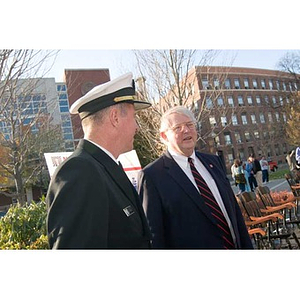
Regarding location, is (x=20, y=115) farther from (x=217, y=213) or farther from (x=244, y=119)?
(x=244, y=119)

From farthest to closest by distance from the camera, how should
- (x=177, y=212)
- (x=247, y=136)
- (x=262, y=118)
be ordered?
1. (x=247, y=136)
2. (x=262, y=118)
3. (x=177, y=212)

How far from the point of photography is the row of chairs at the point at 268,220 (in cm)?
464

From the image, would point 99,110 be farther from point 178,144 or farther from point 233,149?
point 233,149

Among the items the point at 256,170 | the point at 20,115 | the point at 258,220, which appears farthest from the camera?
the point at 256,170

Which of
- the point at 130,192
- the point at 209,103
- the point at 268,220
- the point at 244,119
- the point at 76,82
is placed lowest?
the point at 268,220

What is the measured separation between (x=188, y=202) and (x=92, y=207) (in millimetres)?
1031

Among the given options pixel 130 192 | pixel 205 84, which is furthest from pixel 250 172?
pixel 130 192

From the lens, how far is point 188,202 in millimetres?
2281

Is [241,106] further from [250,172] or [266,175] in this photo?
[250,172]

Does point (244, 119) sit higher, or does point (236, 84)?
point (236, 84)

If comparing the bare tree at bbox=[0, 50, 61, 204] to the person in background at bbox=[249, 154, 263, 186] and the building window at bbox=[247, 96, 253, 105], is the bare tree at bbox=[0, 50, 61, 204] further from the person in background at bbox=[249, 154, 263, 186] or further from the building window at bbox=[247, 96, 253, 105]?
the building window at bbox=[247, 96, 253, 105]

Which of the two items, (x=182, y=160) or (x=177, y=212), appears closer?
(x=177, y=212)

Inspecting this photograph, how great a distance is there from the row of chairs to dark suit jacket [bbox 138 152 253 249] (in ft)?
7.90

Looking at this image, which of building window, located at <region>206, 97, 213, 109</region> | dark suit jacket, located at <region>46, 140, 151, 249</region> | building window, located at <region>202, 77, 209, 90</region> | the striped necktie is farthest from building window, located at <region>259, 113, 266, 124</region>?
dark suit jacket, located at <region>46, 140, 151, 249</region>
